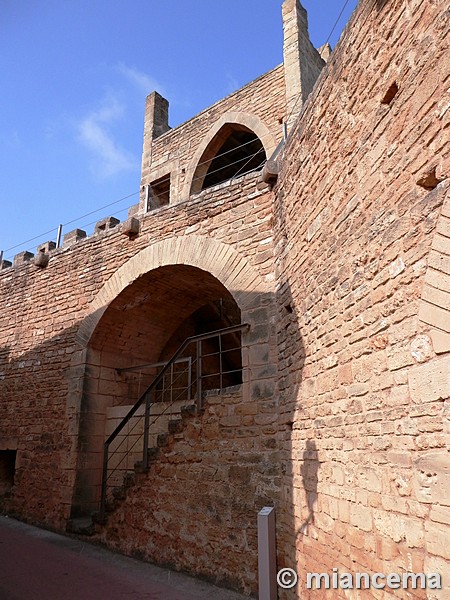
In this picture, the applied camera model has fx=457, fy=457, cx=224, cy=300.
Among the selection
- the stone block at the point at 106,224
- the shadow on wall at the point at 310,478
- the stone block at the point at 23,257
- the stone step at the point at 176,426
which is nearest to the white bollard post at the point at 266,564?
the shadow on wall at the point at 310,478

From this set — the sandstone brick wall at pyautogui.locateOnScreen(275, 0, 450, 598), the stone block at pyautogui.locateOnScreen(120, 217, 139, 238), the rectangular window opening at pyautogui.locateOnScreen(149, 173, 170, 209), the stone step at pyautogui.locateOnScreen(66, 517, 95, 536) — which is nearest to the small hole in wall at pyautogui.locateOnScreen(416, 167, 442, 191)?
the sandstone brick wall at pyautogui.locateOnScreen(275, 0, 450, 598)

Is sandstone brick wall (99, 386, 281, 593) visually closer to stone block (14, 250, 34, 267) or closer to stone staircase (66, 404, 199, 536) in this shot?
stone staircase (66, 404, 199, 536)

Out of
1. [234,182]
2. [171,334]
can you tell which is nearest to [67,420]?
[171,334]

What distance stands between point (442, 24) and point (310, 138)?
2.02 metres

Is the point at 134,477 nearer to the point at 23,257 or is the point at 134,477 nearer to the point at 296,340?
the point at 296,340

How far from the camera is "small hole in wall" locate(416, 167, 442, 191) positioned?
2543mm

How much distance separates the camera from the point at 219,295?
7.95m

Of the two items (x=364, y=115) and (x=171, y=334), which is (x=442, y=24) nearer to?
(x=364, y=115)

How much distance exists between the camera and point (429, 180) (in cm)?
259

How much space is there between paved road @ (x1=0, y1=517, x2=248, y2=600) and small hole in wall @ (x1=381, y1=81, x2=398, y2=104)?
15.4ft

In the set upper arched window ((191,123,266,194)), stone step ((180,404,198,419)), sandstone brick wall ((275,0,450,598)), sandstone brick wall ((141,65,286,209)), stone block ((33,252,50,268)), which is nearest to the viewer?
sandstone brick wall ((275,0,450,598))

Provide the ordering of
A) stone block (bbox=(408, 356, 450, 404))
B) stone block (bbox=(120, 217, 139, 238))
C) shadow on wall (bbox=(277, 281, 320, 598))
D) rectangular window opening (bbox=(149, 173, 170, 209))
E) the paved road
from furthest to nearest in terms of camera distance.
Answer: rectangular window opening (bbox=(149, 173, 170, 209)) → stone block (bbox=(120, 217, 139, 238)) → the paved road → shadow on wall (bbox=(277, 281, 320, 598)) → stone block (bbox=(408, 356, 450, 404))

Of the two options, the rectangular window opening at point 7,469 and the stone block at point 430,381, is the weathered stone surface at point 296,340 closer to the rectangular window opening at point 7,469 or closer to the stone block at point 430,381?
the stone block at point 430,381

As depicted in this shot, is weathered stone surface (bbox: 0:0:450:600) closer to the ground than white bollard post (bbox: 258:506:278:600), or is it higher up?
higher up
